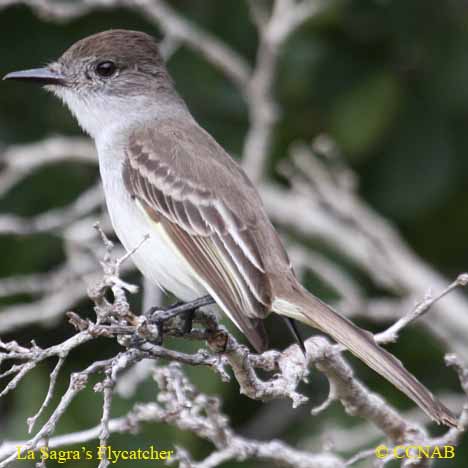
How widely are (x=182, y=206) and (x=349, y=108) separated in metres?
2.59

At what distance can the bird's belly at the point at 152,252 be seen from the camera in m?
4.34

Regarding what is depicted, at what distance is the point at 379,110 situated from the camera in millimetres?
6742

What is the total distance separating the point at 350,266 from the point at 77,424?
8.10 feet

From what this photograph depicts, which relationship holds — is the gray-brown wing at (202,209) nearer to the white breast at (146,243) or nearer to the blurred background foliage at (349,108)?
the white breast at (146,243)

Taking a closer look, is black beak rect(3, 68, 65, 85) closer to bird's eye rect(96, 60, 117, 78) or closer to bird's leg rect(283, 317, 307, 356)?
bird's eye rect(96, 60, 117, 78)

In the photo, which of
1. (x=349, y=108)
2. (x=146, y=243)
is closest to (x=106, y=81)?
(x=146, y=243)

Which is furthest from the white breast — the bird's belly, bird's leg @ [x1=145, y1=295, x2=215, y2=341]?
bird's leg @ [x1=145, y1=295, x2=215, y2=341]

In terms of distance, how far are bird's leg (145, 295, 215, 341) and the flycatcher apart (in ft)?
0.25

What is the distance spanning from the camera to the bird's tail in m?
3.80

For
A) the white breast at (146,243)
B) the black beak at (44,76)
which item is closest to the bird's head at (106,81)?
the black beak at (44,76)

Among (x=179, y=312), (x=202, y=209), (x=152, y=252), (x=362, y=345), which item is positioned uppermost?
(x=202, y=209)

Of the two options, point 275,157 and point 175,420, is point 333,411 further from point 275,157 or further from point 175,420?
point 175,420

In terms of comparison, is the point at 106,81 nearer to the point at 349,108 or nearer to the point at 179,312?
the point at 179,312

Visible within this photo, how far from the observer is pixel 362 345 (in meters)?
4.02
